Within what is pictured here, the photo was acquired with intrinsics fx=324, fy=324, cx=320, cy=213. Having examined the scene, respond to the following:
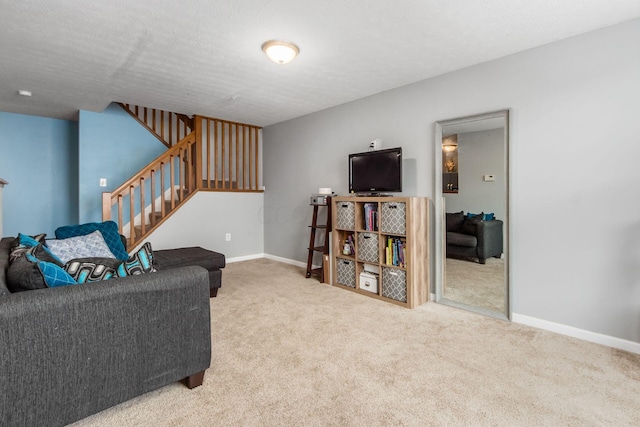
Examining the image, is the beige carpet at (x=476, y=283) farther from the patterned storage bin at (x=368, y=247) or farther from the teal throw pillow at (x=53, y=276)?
the teal throw pillow at (x=53, y=276)

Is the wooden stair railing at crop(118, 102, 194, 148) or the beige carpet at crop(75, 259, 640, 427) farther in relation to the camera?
the wooden stair railing at crop(118, 102, 194, 148)

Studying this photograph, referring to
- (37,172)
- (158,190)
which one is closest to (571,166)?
(158,190)

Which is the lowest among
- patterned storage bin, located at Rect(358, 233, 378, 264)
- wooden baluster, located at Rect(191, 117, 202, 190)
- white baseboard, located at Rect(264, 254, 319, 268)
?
white baseboard, located at Rect(264, 254, 319, 268)

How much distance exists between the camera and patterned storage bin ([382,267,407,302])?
3170 millimetres

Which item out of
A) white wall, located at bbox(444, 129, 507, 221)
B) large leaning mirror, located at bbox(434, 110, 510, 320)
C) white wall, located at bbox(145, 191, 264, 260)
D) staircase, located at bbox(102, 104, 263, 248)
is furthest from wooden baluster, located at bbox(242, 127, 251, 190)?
white wall, located at bbox(444, 129, 507, 221)

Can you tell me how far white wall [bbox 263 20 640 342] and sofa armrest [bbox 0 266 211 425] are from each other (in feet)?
8.41

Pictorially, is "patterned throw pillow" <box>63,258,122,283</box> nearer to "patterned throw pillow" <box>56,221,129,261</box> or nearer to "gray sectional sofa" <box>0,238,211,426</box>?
"gray sectional sofa" <box>0,238,211,426</box>

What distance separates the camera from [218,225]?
514 centimetres

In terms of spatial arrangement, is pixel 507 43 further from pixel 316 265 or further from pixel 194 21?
pixel 316 265

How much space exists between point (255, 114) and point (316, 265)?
7.80 feet

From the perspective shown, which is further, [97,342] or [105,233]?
[105,233]

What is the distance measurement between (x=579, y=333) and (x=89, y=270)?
10.7 feet

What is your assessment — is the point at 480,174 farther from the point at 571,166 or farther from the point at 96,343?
the point at 96,343

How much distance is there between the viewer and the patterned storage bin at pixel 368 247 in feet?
11.2
